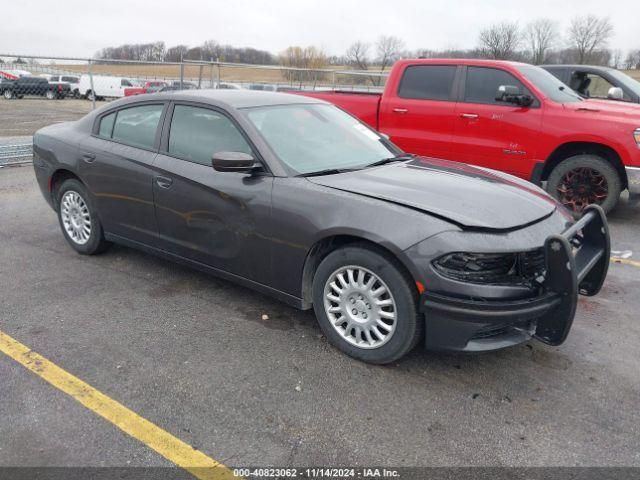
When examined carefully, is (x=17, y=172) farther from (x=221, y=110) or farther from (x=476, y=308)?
(x=476, y=308)

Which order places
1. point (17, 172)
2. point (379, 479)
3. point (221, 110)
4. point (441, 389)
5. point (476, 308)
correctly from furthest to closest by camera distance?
point (17, 172)
point (221, 110)
point (441, 389)
point (476, 308)
point (379, 479)

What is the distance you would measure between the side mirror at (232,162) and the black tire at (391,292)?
0.81 meters

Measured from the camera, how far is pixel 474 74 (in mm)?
7008

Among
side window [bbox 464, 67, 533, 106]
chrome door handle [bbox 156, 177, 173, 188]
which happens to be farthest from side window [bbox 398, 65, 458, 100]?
chrome door handle [bbox 156, 177, 173, 188]

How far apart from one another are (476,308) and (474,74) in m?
5.07

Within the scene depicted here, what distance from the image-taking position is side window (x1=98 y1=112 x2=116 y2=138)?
4648 millimetres

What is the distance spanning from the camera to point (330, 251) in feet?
11.0

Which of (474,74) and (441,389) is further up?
(474,74)

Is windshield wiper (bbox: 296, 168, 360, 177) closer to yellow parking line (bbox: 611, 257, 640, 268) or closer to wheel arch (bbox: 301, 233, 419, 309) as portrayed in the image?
wheel arch (bbox: 301, 233, 419, 309)

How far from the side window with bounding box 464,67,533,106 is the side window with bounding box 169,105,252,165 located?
418cm

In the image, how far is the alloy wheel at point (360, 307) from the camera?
310 cm

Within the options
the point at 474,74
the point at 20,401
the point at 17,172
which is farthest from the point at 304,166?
the point at 17,172

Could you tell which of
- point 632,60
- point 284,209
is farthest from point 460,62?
point 632,60

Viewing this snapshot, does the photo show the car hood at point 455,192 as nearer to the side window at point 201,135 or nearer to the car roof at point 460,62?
the side window at point 201,135
